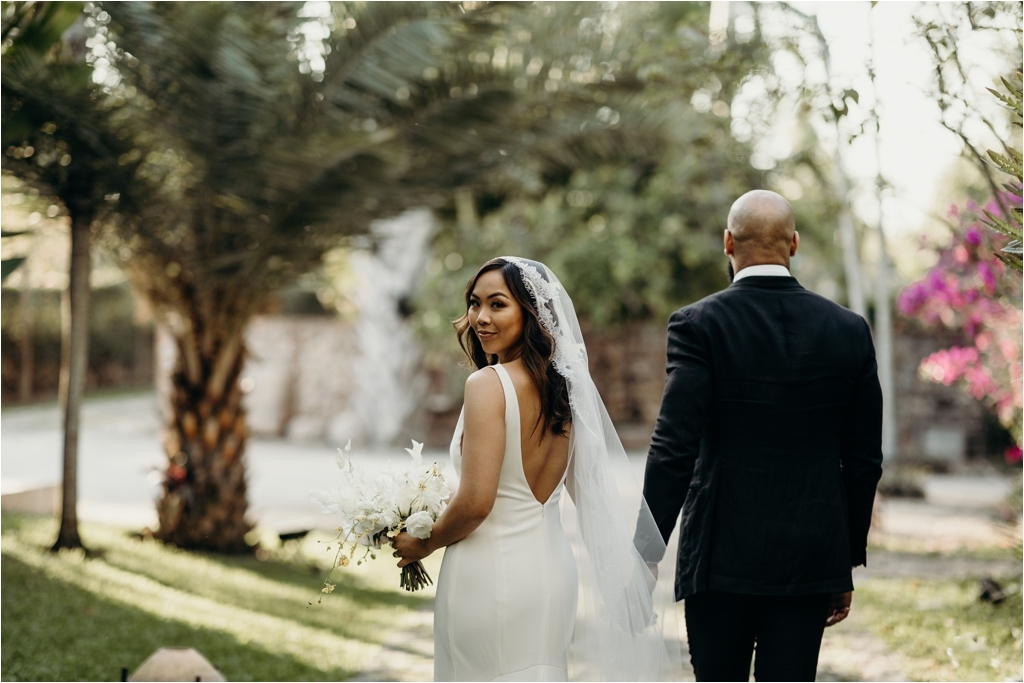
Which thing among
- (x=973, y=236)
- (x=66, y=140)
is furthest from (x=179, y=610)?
(x=973, y=236)

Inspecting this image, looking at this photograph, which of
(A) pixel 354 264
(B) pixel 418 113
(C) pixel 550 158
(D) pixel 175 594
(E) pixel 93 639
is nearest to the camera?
(E) pixel 93 639

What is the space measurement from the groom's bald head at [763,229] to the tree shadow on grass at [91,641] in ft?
11.8

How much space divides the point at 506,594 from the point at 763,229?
1.47 meters

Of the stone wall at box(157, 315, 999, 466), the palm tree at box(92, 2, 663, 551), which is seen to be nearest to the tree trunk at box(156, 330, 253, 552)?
the palm tree at box(92, 2, 663, 551)

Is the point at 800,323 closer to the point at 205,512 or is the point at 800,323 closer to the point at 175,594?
the point at 175,594

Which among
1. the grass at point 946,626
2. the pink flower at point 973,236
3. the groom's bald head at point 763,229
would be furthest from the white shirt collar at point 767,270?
the pink flower at point 973,236

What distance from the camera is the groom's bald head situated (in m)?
2.89

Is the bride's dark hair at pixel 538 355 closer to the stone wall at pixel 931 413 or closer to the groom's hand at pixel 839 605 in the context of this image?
the groom's hand at pixel 839 605

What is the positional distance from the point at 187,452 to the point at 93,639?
9.90 feet

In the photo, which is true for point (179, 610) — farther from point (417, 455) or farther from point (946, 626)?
point (946, 626)

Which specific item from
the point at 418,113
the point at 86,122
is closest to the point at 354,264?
the point at 418,113

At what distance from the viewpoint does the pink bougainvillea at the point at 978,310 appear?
23.8ft

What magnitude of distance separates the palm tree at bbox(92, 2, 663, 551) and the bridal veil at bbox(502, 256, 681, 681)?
4.10 metres

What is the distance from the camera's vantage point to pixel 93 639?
525 cm
